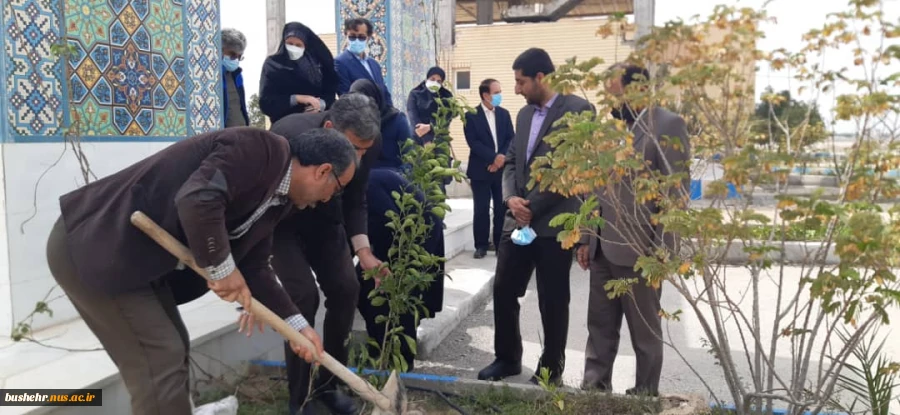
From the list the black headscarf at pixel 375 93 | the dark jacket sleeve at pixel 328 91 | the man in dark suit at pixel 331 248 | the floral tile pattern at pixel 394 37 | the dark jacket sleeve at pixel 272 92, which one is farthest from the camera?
the floral tile pattern at pixel 394 37

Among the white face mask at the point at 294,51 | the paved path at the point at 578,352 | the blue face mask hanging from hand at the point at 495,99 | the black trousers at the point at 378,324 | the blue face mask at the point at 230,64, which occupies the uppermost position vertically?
the white face mask at the point at 294,51

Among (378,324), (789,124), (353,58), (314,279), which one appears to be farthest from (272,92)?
(789,124)

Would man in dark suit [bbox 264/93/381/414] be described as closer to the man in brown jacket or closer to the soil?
the soil

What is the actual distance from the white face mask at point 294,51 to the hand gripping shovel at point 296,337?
2689mm

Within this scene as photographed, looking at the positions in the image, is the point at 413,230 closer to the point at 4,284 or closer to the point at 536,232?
the point at 536,232

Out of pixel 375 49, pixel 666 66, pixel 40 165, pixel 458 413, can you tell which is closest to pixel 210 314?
pixel 40 165

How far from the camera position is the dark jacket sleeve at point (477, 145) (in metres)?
7.54

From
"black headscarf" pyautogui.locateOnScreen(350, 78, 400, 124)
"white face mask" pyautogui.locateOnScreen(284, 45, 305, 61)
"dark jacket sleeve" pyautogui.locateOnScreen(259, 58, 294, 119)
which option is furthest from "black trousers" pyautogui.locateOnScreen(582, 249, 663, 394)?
"white face mask" pyautogui.locateOnScreen(284, 45, 305, 61)

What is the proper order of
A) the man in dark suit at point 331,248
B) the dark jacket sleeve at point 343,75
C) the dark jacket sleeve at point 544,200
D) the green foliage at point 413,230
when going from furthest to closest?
the dark jacket sleeve at point 343,75 → the dark jacket sleeve at point 544,200 → the green foliage at point 413,230 → the man in dark suit at point 331,248

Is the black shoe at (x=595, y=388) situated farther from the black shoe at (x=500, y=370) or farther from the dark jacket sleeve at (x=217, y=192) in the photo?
the dark jacket sleeve at (x=217, y=192)

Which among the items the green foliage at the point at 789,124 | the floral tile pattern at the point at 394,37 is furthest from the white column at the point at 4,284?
the floral tile pattern at the point at 394,37

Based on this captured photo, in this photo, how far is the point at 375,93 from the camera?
169 inches

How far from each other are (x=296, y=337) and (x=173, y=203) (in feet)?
2.10

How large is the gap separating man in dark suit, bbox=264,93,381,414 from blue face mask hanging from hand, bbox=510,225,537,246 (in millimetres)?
784
